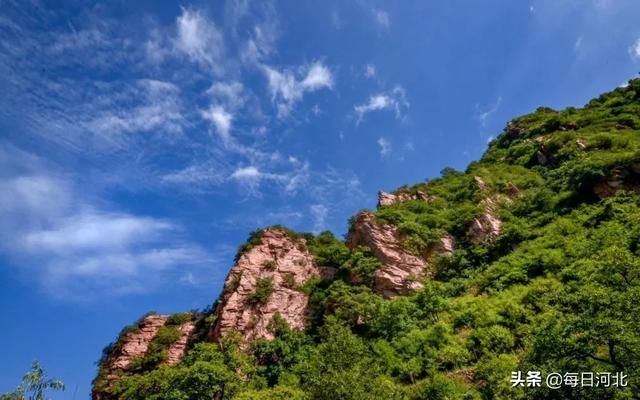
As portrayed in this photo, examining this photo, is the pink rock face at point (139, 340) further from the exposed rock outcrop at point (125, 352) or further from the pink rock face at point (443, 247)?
the pink rock face at point (443, 247)

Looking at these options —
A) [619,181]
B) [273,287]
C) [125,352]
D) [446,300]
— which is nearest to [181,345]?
[125,352]

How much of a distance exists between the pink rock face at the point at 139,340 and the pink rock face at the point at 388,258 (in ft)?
78.0

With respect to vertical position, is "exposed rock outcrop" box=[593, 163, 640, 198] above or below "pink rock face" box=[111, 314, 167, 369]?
above

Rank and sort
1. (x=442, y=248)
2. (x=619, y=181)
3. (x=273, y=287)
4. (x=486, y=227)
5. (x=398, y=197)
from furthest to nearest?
1. (x=398, y=197)
2. (x=442, y=248)
3. (x=486, y=227)
4. (x=273, y=287)
5. (x=619, y=181)

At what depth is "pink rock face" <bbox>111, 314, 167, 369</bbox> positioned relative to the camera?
4517 cm

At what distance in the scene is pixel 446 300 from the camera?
38625mm

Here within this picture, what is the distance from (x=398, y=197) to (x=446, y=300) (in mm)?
24324

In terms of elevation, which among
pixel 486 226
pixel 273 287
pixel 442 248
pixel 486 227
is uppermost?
pixel 486 226

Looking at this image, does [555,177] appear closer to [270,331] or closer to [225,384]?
[270,331]

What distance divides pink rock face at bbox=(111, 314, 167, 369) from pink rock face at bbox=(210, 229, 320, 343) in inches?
337

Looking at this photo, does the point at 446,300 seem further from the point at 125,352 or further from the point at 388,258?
the point at 125,352

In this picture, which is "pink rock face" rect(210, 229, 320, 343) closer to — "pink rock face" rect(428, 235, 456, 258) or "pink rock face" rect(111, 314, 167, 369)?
"pink rock face" rect(111, 314, 167, 369)

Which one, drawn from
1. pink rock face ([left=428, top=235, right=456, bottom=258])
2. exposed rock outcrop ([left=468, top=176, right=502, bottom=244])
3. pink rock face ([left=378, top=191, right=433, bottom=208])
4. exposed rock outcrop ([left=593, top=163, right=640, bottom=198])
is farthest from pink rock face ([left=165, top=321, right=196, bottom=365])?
exposed rock outcrop ([left=593, top=163, right=640, bottom=198])

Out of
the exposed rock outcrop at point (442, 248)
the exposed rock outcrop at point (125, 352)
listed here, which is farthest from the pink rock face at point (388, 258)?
the exposed rock outcrop at point (125, 352)
